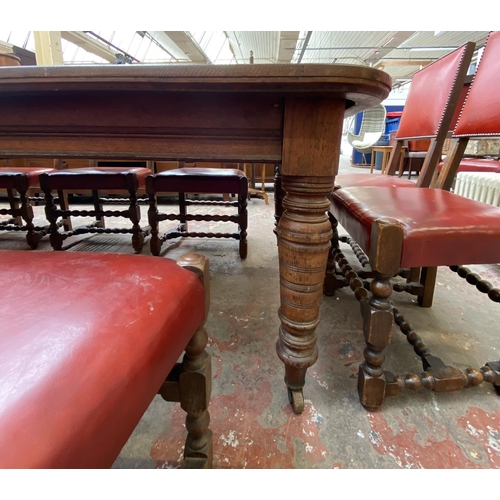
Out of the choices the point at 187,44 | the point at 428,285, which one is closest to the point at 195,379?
the point at 428,285

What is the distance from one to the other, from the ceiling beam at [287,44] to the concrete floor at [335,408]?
8910 mm

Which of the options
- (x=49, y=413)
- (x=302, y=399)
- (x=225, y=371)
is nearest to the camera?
(x=49, y=413)

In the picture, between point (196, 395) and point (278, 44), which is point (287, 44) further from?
point (196, 395)

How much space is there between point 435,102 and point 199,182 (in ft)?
4.03

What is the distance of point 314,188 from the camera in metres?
0.66

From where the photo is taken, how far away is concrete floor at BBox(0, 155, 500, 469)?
0.72 m

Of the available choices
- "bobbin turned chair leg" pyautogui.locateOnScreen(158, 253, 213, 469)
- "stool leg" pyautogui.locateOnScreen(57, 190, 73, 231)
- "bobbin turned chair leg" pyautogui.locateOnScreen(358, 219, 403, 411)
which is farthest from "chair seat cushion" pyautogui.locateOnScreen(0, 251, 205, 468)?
"stool leg" pyautogui.locateOnScreen(57, 190, 73, 231)

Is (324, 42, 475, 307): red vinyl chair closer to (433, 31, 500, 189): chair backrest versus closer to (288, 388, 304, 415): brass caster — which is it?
(433, 31, 500, 189): chair backrest

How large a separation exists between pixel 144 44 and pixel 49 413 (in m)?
14.1

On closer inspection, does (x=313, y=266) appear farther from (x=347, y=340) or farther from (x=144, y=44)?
(x=144, y=44)

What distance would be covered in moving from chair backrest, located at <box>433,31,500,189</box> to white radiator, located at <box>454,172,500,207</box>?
1059 mm

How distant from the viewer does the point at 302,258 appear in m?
0.70

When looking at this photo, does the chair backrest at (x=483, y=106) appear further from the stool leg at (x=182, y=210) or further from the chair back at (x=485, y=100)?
the stool leg at (x=182, y=210)
